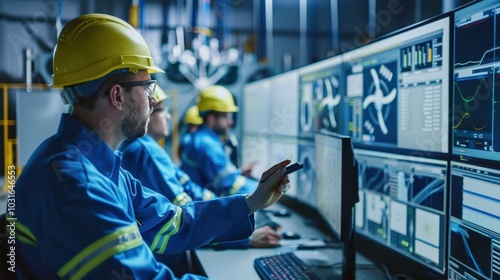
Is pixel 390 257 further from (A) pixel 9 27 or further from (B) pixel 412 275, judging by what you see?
(A) pixel 9 27

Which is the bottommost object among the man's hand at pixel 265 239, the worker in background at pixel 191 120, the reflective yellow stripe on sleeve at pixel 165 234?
the man's hand at pixel 265 239

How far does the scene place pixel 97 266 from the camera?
867 mm

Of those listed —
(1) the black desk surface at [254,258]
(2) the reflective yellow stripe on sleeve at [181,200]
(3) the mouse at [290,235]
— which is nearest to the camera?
(1) the black desk surface at [254,258]

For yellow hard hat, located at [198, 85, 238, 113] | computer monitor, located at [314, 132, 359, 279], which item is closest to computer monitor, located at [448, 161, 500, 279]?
computer monitor, located at [314, 132, 359, 279]

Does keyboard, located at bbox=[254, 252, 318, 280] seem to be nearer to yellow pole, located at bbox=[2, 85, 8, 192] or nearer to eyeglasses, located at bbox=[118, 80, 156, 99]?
eyeglasses, located at bbox=[118, 80, 156, 99]

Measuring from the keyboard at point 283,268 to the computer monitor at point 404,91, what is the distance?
49cm

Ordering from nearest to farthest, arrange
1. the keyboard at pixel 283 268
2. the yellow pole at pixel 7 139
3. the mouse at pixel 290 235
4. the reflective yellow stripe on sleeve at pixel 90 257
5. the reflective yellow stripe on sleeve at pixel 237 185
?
the reflective yellow stripe on sleeve at pixel 90 257 → the keyboard at pixel 283 268 → the mouse at pixel 290 235 → the reflective yellow stripe on sleeve at pixel 237 185 → the yellow pole at pixel 7 139

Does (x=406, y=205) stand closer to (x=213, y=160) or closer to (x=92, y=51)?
(x=92, y=51)

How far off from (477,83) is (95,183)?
928 millimetres

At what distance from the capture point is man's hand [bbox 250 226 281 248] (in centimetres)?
183

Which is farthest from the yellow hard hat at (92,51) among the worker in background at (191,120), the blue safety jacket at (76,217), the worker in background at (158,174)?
the worker in background at (191,120)

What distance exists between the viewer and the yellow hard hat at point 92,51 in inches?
40.8

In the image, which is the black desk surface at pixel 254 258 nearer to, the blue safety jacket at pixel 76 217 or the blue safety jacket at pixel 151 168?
the blue safety jacket at pixel 151 168

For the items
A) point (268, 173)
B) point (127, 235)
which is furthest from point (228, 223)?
point (127, 235)
